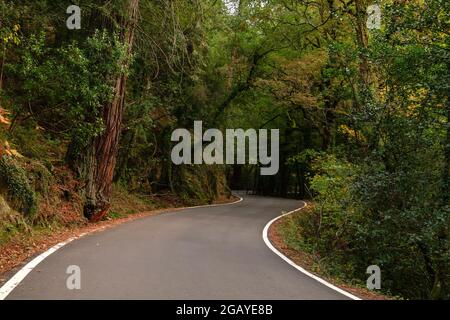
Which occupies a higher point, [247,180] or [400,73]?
[400,73]

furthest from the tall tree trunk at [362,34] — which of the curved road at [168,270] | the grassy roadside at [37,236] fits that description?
the grassy roadside at [37,236]

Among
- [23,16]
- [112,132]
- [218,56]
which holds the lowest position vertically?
[112,132]

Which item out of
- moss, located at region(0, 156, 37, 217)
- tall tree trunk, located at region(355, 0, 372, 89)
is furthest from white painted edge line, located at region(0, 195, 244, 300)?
tall tree trunk, located at region(355, 0, 372, 89)

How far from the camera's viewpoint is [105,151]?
16766 millimetres

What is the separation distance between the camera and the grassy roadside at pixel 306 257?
28.3ft

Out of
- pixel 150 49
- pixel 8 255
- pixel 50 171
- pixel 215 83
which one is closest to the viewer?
pixel 8 255

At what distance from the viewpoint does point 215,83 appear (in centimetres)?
2864

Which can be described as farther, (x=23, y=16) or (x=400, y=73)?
(x=23, y=16)

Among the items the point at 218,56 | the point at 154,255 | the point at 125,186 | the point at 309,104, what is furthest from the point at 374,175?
the point at 218,56

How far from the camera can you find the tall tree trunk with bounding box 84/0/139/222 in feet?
53.6

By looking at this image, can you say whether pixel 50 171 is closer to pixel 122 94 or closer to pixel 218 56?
pixel 122 94

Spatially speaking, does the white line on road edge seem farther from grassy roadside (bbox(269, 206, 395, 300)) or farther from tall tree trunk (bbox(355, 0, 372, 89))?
tall tree trunk (bbox(355, 0, 372, 89))

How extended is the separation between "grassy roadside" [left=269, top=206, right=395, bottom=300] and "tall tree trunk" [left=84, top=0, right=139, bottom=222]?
6382 mm
